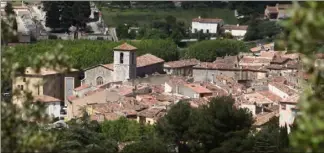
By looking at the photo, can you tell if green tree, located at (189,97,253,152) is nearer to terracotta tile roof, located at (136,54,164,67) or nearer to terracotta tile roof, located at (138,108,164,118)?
terracotta tile roof, located at (138,108,164,118)

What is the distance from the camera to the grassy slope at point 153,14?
131 feet

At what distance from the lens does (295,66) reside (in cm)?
2377

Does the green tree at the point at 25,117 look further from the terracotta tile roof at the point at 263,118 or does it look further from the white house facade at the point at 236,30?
the white house facade at the point at 236,30

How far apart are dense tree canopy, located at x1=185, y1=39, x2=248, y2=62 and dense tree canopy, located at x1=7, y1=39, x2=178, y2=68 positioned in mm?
713

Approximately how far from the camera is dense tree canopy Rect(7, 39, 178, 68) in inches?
977

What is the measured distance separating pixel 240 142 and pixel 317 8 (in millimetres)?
10100

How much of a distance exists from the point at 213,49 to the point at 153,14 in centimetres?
1360

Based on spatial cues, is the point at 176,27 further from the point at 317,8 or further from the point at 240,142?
the point at 317,8

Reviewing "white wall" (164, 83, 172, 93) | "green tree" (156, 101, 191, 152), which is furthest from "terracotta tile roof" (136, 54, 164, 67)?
"green tree" (156, 101, 191, 152)

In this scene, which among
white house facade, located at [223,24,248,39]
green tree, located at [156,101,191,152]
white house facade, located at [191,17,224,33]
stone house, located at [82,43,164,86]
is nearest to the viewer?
green tree, located at [156,101,191,152]

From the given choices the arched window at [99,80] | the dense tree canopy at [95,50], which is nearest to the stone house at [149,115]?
the arched window at [99,80]

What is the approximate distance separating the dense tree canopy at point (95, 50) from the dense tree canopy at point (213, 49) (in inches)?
28.1

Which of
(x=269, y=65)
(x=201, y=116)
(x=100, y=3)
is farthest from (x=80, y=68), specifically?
(x=100, y=3)

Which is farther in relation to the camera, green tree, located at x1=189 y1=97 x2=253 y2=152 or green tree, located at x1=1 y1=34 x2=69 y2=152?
green tree, located at x1=189 y1=97 x2=253 y2=152
